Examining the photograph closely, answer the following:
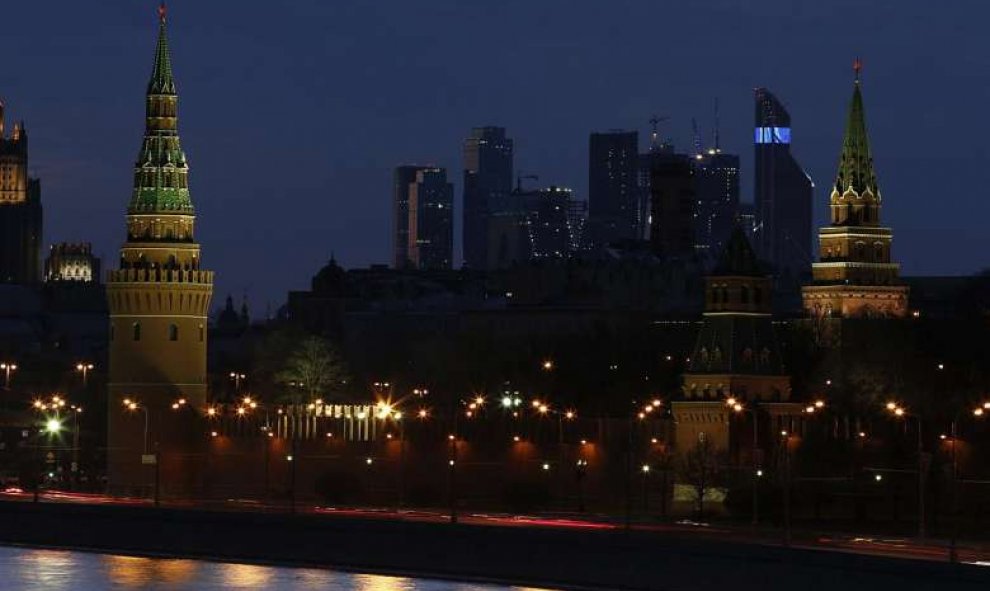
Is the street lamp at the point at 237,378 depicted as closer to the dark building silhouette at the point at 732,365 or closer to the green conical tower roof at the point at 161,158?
the green conical tower roof at the point at 161,158

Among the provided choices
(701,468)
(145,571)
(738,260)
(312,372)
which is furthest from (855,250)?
(145,571)

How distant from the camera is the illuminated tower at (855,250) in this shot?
183 metres

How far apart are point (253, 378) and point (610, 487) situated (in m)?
73.2

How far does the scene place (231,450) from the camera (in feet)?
447

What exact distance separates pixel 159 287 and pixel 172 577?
80.1 metres

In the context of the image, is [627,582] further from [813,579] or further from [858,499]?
[858,499]

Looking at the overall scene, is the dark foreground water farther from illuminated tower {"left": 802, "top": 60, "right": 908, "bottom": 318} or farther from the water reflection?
illuminated tower {"left": 802, "top": 60, "right": 908, "bottom": 318}

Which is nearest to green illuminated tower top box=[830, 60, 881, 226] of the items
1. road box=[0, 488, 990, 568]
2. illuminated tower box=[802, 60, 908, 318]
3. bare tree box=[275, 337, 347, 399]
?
illuminated tower box=[802, 60, 908, 318]

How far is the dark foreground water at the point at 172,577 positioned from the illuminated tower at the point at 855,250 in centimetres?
11703

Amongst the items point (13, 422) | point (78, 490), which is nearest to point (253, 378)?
point (13, 422)

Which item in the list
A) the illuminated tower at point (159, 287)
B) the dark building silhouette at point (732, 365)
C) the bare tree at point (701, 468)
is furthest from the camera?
the illuminated tower at point (159, 287)

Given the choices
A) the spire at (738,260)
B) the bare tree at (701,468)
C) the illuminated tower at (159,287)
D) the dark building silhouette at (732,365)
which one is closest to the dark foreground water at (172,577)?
the bare tree at (701,468)

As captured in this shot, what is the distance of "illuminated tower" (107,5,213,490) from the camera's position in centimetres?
14200

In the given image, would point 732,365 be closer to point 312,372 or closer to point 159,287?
point 159,287
